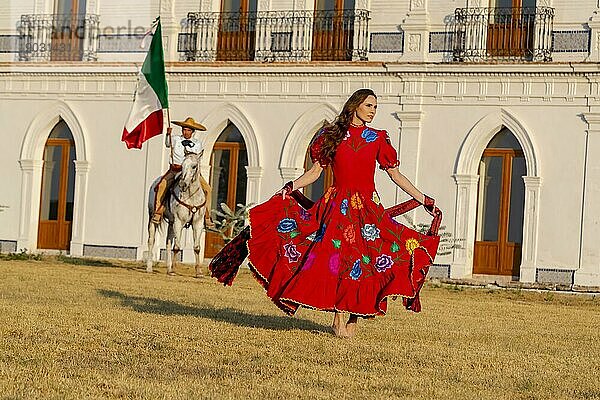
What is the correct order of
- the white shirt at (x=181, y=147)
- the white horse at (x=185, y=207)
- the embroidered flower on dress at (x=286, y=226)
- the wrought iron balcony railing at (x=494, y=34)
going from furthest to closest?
the wrought iron balcony railing at (x=494, y=34), the white horse at (x=185, y=207), the white shirt at (x=181, y=147), the embroidered flower on dress at (x=286, y=226)

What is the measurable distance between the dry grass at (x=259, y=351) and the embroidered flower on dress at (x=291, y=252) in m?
0.63

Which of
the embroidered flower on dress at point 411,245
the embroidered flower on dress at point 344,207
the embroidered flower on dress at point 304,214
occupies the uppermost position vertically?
the embroidered flower on dress at point 344,207

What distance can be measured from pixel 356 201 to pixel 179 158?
11.1 meters

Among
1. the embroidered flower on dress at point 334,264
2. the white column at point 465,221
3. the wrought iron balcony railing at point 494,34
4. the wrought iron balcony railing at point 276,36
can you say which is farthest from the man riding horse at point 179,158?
the embroidered flower on dress at point 334,264

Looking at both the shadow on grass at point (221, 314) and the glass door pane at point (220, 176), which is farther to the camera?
the glass door pane at point (220, 176)

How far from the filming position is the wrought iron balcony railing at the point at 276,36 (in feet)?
90.9

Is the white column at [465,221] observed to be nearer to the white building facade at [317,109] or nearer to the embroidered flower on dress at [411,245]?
the white building facade at [317,109]

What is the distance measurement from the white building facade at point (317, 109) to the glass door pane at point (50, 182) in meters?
0.04

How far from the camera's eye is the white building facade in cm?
2573

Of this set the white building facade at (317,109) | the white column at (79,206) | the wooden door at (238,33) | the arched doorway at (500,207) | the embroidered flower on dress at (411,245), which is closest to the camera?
the embroidered flower on dress at (411,245)

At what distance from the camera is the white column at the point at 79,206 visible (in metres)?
29.5

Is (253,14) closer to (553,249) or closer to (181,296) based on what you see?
(553,249)

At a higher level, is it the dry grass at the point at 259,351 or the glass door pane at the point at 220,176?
the glass door pane at the point at 220,176

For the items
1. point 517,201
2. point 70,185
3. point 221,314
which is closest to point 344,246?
point 221,314
